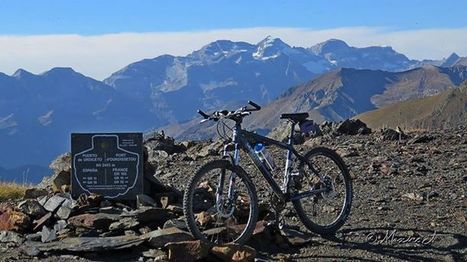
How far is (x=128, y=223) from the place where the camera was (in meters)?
7.86

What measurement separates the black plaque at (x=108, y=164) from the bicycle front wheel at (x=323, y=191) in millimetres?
1975

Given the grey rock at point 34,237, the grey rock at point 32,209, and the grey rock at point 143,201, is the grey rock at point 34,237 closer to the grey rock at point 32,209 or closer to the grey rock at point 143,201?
the grey rock at point 32,209

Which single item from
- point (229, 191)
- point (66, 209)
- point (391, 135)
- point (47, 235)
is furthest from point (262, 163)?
point (391, 135)

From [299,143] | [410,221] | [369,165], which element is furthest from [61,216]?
[299,143]

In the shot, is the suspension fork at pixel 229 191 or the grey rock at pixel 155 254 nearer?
the grey rock at pixel 155 254

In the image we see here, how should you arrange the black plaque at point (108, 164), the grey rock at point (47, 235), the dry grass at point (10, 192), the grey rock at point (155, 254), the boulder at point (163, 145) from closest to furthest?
1. the grey rock at point (155, 254)
2. the grey rock at point (47, 235)
3. the black plaque at point (108, 164)
4. the dry grass at point (10, 192)
5. the boulder at point (163, 145)

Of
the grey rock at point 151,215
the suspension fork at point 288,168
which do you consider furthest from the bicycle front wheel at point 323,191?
the grey rock at point 151,215

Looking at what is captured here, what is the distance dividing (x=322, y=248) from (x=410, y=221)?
6.14 feet

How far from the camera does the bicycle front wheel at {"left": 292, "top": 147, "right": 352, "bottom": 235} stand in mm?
8430

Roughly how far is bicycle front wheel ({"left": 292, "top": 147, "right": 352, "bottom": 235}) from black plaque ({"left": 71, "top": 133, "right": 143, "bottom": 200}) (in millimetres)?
1975

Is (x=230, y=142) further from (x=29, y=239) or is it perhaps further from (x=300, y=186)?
(x=29, y=239)

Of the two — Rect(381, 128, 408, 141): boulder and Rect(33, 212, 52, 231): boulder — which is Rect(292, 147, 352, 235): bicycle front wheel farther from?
Rect(381, 128, 408, 141): boulder

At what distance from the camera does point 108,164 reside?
8.85m

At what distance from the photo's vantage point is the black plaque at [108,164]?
28.9ft
